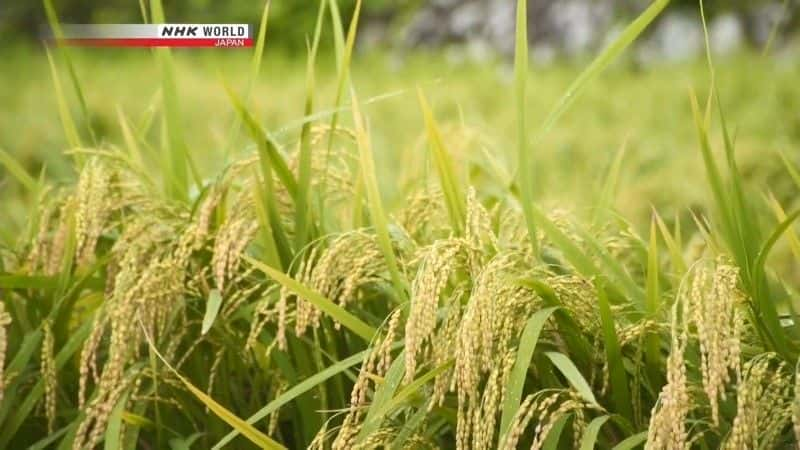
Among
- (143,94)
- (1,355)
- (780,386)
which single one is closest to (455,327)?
(780,386)

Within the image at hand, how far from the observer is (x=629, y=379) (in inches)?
76.9

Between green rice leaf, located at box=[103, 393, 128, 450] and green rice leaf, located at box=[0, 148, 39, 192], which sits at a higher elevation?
green rice leaf, located at box=[0, 148, 39, 192]

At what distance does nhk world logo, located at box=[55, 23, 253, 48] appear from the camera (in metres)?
2.32

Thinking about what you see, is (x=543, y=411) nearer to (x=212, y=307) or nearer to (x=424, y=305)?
(x=424, y=305)

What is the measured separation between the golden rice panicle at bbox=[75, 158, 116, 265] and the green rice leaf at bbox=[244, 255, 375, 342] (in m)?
0.35

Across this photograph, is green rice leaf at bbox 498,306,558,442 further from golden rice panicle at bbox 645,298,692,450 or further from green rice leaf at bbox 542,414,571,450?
golden rice panicle at bbox 645,298,692,450

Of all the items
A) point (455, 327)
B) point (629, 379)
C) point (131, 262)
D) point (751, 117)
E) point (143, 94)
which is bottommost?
point (629, 379)

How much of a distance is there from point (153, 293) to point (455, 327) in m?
0.51

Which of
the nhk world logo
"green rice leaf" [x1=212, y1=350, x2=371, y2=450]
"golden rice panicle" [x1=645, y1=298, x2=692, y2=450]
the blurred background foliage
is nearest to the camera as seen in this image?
"golden rice panicle" [x1=645, y1=298, x2=692, y2=450]

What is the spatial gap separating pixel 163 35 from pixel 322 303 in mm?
709

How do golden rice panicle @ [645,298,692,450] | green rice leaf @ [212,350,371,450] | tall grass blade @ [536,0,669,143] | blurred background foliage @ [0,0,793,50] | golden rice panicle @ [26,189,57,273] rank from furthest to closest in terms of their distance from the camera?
blurred background foliage @ [0,0,793,50]
golden rice panicle @ [26,189,57,273]
tall grass blade @ [536,0,669,143]
green rice leaf @ [212,350,371,450]
golden rice panicle @ [645,298,692,450]

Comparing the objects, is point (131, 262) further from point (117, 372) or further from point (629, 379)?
point (629, 379)

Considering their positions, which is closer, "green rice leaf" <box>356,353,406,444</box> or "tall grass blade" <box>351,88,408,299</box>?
"green rice leaf" <box>356,353,406,444</box>

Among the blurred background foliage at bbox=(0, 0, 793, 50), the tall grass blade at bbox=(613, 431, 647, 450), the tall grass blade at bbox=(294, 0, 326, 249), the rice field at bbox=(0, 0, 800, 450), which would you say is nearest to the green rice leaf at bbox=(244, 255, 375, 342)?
the rice field at bbox=(0, 0, 800, 450)
